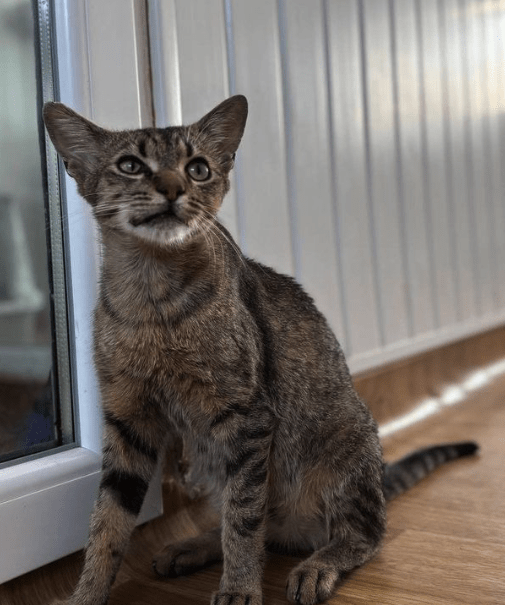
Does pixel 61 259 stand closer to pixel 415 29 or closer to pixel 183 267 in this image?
pixel 183 267

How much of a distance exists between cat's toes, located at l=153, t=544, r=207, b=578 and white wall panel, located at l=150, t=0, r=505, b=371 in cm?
64

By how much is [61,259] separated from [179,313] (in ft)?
1.14

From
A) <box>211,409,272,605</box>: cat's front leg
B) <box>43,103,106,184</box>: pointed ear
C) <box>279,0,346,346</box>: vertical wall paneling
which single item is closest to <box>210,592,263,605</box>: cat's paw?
<box>211,409,272,605</box>: cat's front leg

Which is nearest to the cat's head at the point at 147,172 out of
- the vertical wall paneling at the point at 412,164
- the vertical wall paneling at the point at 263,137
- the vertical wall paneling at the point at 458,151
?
the vertical wall paneling at the point at 263,137

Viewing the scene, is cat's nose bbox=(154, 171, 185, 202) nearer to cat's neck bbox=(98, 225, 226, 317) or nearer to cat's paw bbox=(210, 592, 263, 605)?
cat's neck bbox=(98, 225, 226, 317)

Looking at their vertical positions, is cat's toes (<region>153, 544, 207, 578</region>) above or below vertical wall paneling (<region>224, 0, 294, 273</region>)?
below

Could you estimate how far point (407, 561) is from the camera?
120 cm

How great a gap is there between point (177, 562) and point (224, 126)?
740 millimetres

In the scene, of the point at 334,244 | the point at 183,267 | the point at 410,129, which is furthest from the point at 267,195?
the point at 410,129

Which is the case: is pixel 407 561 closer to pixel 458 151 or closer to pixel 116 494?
pixel 116 494

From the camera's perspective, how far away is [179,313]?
41.4 inches

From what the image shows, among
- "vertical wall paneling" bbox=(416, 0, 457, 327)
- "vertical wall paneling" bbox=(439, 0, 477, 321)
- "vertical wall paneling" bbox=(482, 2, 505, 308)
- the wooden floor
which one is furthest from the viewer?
"vertical wall paneling" bbox=(482, 2, 505, 308)

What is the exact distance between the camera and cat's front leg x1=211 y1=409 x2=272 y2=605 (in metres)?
1.02

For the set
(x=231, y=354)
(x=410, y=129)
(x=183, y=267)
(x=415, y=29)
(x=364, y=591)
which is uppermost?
(x=415, y=29)
